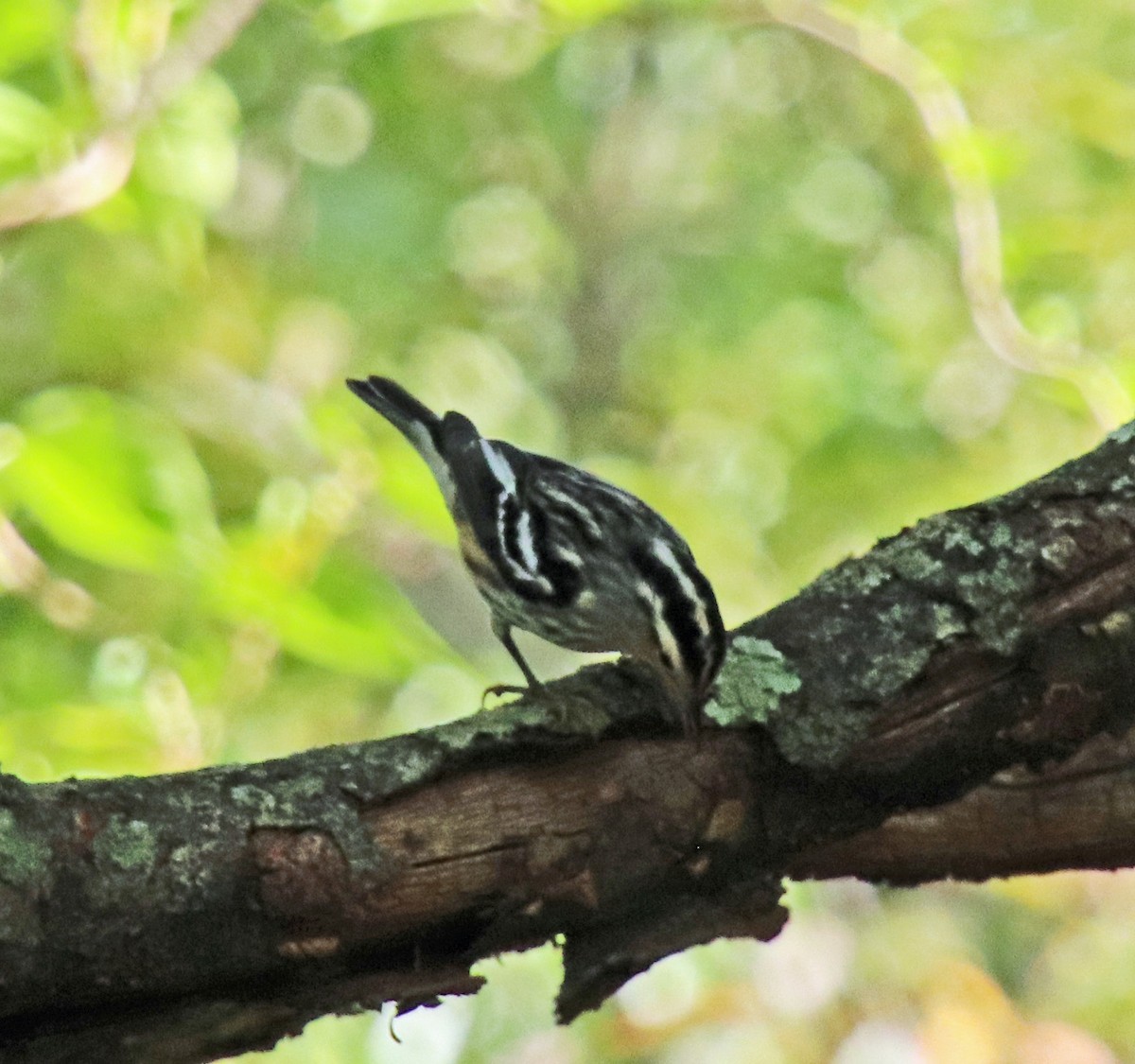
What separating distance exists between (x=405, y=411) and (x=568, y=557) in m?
0.93

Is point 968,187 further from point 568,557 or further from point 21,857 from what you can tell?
point 21,857

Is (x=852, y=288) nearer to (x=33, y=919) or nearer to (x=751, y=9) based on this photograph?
(x=751, y=9)

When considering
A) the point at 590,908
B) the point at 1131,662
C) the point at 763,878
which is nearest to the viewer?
the point at 590,908

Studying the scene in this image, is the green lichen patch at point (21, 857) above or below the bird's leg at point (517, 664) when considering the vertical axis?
below

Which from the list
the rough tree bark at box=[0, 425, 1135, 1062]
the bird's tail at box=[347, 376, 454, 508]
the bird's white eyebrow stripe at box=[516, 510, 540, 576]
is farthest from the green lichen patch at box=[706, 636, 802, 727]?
the bird's tail at box=[347, 376, 454, 508]

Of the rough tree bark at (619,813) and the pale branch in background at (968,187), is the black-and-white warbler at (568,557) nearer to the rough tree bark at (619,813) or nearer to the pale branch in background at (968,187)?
the rough tree bark at (619,813)

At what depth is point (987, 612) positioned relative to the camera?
2496 mm

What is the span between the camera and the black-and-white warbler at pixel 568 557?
275 cm

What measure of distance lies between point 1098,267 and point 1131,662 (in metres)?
3.86

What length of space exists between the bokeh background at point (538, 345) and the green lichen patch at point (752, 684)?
1126mm

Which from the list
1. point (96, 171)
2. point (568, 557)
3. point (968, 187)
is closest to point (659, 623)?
point (568, 557)

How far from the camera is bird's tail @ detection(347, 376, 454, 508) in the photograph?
3.86 meters

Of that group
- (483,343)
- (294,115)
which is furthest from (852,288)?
(294,115)

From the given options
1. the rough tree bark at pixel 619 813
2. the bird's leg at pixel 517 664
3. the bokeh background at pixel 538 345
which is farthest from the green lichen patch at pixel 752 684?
the bokeh background at pixel 538 345
